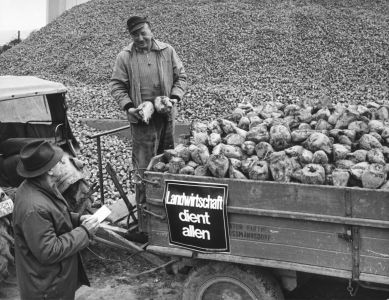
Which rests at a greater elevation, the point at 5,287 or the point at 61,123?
the point at 61,123

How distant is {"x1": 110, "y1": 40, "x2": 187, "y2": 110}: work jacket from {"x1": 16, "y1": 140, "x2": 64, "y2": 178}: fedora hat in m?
2.45

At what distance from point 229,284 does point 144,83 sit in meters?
2.77

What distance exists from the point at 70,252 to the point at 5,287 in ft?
7.81

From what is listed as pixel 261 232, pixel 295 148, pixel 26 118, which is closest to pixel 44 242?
pixel 261 232

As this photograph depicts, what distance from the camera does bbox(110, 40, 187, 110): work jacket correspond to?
5639 millimetres

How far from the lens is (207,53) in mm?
18203

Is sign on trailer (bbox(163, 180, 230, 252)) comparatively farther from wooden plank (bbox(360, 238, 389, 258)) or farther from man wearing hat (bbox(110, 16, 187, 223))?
man wearing hat (bbox(110, 16, 187, 223))

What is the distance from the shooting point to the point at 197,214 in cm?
362

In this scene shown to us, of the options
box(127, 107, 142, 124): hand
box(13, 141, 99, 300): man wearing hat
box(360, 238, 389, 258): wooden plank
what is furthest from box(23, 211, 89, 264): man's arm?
box(127, 107, 142, 124): hand

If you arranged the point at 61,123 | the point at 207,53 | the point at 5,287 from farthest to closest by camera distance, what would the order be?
1. the point at 207,53
2. the point at 61,123
3. the point at 5,287

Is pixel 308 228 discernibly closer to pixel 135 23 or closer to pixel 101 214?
pixel 101 214

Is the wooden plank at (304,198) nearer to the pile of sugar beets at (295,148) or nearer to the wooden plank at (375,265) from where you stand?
the pile of sugar beets at (295,148)

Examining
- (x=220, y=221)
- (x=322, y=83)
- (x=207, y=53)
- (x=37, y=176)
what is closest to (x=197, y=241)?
(x=220, y=221)

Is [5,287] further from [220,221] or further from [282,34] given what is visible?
[282,34]
